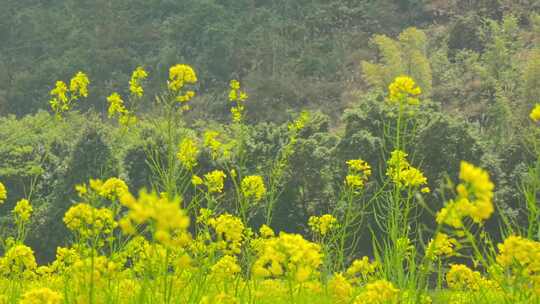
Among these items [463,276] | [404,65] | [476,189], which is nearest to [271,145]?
[463,276]

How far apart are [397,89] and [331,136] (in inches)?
528

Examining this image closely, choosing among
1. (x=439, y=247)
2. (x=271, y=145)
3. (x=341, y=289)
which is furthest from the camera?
(x=271, y=145)

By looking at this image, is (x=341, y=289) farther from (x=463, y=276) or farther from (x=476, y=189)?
(x=476, y=189)

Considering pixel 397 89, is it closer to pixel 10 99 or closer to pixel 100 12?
pixel 10 99

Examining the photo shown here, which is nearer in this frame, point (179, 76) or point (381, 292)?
point (381, 292)

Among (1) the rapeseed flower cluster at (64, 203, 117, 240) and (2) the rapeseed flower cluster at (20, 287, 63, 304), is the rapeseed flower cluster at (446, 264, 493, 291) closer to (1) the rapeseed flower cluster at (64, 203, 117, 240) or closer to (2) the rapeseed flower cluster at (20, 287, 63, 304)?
(1) the rapeseed flower cluster at (64, 203, 117, 240)

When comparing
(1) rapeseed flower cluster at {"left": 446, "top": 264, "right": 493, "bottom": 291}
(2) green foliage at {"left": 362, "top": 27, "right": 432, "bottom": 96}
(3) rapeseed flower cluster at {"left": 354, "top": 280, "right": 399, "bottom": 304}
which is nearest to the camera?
(3) rapeseed flower cluster at {"left": 354, "top": 280, "right": 399, "bottom": 304}

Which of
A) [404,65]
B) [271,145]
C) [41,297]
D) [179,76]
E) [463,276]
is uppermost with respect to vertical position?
[179,76]

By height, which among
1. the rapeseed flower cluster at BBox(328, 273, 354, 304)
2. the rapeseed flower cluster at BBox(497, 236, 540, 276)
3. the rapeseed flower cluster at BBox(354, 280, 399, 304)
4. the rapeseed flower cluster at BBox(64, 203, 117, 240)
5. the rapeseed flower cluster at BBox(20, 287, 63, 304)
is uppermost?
the rapeseed flower cluster at BBox(64, 203, 117, 240)

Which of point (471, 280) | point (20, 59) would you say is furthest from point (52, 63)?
point (471, 280)

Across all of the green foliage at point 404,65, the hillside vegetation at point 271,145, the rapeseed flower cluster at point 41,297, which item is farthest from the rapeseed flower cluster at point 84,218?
the green foliage at point 404,65

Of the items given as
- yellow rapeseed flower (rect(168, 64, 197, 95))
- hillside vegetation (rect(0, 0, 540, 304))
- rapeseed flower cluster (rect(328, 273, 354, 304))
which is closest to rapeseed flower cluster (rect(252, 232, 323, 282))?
hillside vegetation (rect(0, 0, 540, 304))

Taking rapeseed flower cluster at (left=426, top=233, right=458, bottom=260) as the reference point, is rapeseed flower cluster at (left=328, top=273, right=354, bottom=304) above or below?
below

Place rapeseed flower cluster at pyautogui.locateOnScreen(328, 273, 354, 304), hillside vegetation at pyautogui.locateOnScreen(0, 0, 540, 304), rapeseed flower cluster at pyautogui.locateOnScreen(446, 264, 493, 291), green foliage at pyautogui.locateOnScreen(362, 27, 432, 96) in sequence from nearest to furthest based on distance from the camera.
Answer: hillside vegetation at pyautogui.locateOnScreen(0, 0, 540, 304)
rapeseed flower cluster at pyautogui.locateOnScreen(328, 273, 354, 304)
rapeseed flower cluster at pyautogui.locateOnScreen(446, 264, 493, 291)
green foliage at pyautogui.locateOnScreen(362, 27, 432, 96)
